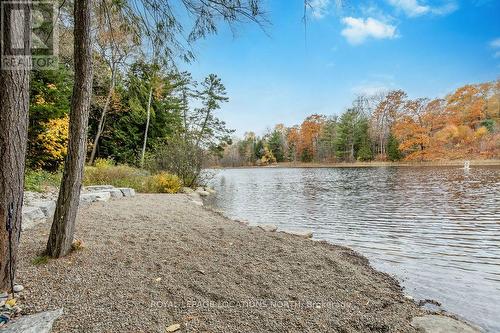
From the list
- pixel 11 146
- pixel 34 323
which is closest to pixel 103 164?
pixel 11 146

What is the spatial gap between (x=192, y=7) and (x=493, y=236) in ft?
21.9

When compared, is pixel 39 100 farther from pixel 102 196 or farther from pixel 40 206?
pixel 40 206

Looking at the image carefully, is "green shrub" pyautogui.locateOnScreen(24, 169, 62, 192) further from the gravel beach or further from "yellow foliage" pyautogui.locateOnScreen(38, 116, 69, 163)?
the gravel beach

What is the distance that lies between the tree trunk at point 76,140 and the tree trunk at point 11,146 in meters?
0.52

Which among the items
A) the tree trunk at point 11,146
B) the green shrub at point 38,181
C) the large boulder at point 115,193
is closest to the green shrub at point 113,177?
the green shrub at point 38,181

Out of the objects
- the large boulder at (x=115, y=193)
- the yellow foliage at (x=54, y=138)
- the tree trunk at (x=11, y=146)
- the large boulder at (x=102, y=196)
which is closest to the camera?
the tree trunk at (x=11, y=146)

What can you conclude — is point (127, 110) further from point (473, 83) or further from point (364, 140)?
point (473, 83)

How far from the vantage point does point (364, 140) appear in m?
40.3

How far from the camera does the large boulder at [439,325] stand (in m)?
2.05

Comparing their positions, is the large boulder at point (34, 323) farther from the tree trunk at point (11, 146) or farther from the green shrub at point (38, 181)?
the green shrub at point (38, 181)

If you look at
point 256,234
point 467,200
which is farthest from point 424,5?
point 467,200

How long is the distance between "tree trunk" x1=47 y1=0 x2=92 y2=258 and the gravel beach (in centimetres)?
25

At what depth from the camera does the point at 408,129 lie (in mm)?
33875

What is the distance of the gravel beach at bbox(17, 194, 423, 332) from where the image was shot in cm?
190
